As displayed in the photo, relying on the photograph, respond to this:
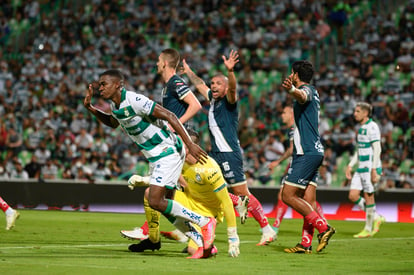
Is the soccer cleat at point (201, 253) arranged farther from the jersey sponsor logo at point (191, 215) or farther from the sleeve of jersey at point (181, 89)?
the sleeve of jersey at point (181, 89)

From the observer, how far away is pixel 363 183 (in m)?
15.6

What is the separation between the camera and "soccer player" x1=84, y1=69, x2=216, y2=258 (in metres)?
9.30

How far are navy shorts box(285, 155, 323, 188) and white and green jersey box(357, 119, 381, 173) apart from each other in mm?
4564

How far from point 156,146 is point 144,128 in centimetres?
26

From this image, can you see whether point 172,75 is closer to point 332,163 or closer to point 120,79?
point 120,79

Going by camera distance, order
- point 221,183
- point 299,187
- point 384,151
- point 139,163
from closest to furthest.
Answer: point 221,183, point 299,187, point 384,151, point 139,163

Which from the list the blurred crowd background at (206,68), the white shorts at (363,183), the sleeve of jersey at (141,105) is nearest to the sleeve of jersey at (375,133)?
the white shorts at (363,183)

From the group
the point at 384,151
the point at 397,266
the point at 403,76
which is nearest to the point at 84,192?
the point at 384,151

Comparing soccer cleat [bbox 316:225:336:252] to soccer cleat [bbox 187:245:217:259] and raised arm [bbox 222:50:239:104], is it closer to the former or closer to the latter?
soccer cleat [bbox 187:245:217:259]

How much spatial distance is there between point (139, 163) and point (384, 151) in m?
7.39

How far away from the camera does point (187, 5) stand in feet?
105

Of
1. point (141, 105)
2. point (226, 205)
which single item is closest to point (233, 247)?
point (226, 205)

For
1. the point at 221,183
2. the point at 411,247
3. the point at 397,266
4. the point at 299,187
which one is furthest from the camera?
the point at 411,247

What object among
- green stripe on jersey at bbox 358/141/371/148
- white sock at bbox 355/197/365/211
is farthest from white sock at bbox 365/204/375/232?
green stripe on jersey at bbox 358/141/371/148
